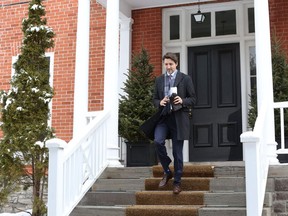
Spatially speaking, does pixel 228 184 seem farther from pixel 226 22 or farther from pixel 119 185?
pixel 226 22

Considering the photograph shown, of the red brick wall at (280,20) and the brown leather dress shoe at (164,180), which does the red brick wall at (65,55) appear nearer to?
the red brick wall at (280,20)

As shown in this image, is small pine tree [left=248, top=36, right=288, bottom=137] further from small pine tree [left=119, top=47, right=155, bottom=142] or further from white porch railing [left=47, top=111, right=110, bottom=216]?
white porch railing [left=47, top=111, right=110, bottom=216]

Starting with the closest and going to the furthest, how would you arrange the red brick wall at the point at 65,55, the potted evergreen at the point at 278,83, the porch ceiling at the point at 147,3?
the potted evergreen at the point at 278,83, the porch ceiling at the point at 147,3, the red brick wall at the point at 65,55

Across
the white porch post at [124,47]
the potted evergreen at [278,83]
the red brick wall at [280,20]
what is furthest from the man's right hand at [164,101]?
the red brick wall at [280,20]

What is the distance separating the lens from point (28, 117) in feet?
25.3

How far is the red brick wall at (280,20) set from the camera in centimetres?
927

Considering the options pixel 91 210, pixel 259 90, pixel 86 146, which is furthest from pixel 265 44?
pixel 91 210

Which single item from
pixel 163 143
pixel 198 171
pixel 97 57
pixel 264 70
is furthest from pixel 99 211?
pixel 97 57

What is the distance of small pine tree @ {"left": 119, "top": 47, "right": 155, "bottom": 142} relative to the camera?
8.50m

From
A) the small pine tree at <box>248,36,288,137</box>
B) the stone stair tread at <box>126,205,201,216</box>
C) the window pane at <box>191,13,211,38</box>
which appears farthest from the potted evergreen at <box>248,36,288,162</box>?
the stone stair tread at <box>126,205,201,216</box>

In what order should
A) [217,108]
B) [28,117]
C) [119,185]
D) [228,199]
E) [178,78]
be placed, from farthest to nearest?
[217,108] < [28,117] < [119,185] < [178,78] < [228,199]

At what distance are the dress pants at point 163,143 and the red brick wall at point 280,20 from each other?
12.4 feet

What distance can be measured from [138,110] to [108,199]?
2173 millimetres

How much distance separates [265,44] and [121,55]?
3536mm
